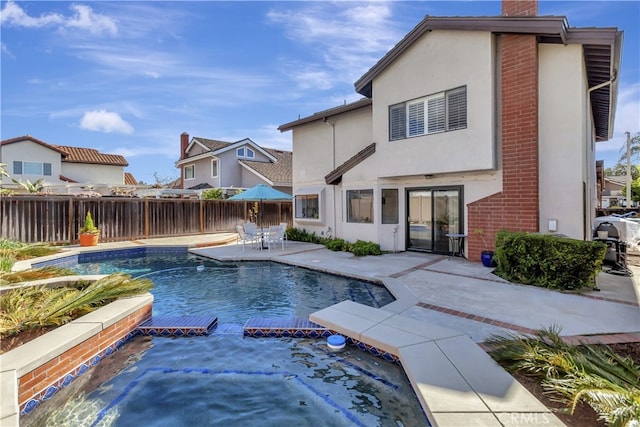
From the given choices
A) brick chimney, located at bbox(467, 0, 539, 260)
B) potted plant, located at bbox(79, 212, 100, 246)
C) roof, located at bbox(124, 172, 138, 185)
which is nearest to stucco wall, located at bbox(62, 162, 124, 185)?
roof, located at bbox(124, 172, 138, 185)

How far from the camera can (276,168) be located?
28.1 metres

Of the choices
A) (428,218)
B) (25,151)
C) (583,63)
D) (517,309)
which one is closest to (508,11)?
(583,63)

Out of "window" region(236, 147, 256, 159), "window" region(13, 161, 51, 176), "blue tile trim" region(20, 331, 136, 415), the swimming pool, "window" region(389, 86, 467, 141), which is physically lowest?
the swimming pool

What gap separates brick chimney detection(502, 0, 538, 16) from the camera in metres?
9.47

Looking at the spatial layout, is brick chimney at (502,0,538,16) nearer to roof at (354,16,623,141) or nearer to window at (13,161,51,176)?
roof at (354,16,623,141)

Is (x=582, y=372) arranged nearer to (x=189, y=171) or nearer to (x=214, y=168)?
(x=214, y=168)

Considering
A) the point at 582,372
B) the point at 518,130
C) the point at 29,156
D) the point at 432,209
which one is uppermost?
the point at 29,156

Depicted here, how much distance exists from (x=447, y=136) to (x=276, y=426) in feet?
31.3

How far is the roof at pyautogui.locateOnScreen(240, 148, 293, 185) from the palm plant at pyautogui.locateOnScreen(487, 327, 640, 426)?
22.6 meters

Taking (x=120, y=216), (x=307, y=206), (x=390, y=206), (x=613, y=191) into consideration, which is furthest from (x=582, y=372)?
(x=613, y=191)

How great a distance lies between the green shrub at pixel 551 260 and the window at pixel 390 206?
473 cm

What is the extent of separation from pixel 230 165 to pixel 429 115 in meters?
20.4

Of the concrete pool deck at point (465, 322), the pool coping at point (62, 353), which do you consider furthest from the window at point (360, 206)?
the pool coping at point (62, 353)

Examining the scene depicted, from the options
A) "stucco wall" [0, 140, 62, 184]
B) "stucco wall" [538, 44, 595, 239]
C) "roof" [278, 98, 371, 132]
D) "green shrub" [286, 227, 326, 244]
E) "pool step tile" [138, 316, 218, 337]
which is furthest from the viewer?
"stucco wall" [0, 140, 62, 184]
